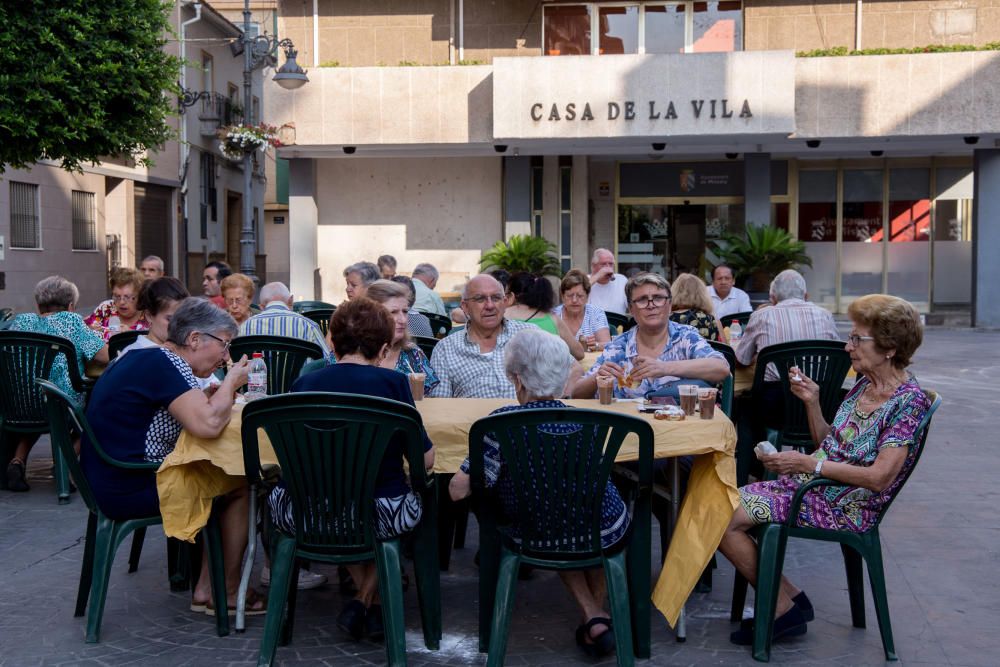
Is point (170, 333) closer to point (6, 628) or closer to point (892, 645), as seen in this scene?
point (6, 628)

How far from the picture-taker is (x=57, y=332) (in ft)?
23.5

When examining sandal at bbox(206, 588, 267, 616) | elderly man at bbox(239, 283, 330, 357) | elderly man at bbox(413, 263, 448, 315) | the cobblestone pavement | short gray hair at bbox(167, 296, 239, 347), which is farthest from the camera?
elderly man at bbox(413, 263, 448, 315)

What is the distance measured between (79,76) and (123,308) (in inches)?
161

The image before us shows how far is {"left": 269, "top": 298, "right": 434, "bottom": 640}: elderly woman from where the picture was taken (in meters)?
4.07

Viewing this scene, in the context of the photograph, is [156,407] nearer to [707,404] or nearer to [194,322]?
[194,322]

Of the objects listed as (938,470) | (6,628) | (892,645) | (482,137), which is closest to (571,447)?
(892,645)

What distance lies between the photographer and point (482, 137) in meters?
17.9

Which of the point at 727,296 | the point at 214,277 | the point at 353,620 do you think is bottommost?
the point at 353,620

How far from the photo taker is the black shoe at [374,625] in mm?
4359

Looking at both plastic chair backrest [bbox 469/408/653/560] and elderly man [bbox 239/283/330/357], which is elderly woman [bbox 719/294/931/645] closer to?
plastic chair backrest [bbox 469/408/653/560]

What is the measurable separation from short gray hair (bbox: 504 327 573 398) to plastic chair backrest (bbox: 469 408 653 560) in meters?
0.26

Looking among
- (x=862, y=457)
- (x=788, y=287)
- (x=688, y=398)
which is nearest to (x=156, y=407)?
(x=688, y=398)

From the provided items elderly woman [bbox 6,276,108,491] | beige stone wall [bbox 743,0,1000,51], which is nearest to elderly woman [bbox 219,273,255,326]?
elderly woman [bbox 6,276,108,491]

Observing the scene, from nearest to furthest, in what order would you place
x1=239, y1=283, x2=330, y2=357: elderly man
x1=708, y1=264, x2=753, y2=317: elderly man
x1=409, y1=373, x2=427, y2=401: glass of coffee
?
x1=409, y1=373, x2=427, y2=401: glass of coffee
x1=239, y1=283, x2=330, y2=357: elderly man
x1=708, y1=264, x2=753, y2=317: elderly man
